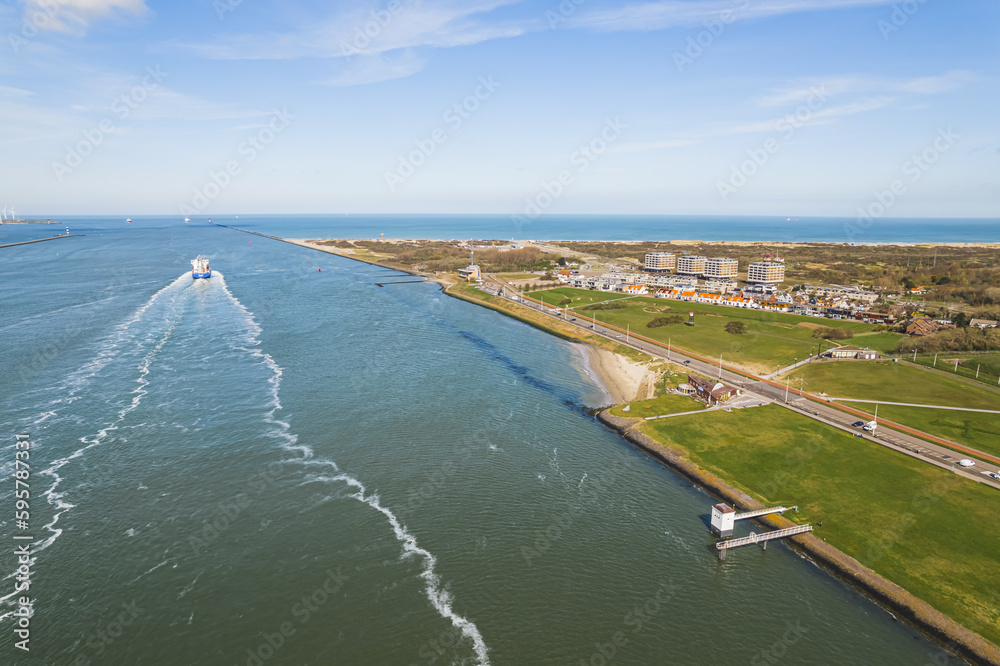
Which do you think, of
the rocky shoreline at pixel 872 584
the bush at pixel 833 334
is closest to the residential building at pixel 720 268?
the bush at pixel 833 334

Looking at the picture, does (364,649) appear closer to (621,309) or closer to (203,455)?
(203,455)

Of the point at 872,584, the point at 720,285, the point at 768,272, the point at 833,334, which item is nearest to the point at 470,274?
the point at 720,285

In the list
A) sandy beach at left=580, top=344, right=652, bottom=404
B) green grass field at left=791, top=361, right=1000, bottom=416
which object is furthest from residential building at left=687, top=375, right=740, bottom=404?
green grass field at left=791, top=361, right=1000, bottom=416

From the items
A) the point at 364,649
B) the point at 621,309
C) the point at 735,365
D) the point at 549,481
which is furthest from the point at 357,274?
the point at 364,649

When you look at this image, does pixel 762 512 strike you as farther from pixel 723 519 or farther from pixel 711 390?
pixel 711 390

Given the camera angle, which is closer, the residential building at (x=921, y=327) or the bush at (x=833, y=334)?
the residential building at (x=921, y=327)

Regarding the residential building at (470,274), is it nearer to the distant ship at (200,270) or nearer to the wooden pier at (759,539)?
the distant ship at (200,270)
